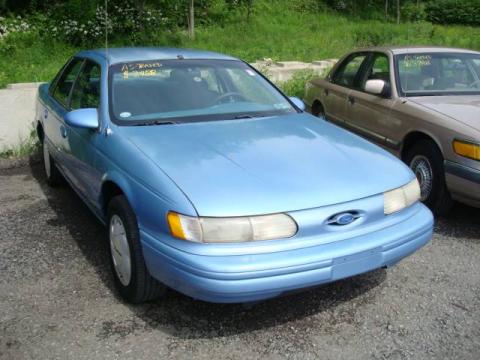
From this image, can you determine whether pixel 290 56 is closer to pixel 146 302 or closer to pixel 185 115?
pixel 185 115

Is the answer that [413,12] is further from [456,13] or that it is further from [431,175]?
[431,175]

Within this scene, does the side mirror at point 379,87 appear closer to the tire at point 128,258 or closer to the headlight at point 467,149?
the headlight at point 467,149

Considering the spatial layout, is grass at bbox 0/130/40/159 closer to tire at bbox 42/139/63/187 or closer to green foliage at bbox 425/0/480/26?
tire at bbox 42/139/63/187

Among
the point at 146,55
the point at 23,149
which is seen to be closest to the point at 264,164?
the point at 146,55

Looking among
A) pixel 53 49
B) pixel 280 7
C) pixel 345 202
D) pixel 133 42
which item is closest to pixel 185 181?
pixel 345 202

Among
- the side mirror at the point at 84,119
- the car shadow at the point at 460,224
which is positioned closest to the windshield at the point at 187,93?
the side mirror at the point at 84,119

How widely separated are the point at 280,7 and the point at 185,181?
17064 mm

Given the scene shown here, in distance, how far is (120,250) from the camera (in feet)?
10.7

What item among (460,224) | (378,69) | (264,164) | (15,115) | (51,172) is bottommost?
(460,224)

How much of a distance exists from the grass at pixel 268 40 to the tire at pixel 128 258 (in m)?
4.88

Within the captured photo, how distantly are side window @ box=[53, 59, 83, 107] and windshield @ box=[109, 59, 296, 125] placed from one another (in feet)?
2.85

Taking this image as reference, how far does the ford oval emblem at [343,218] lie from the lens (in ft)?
9.25

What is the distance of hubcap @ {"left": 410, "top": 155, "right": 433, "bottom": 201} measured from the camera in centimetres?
479

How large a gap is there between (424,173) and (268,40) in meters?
10.1
